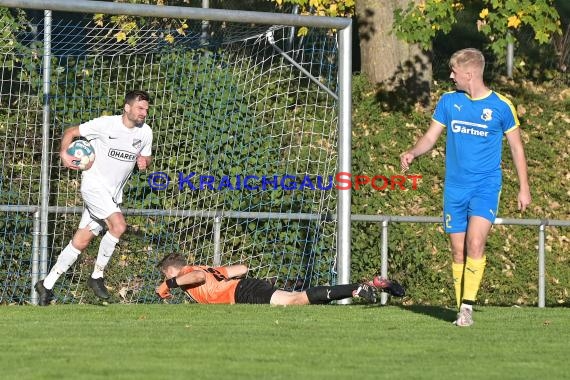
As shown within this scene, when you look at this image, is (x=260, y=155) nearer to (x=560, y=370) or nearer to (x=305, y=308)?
(x=305, y=308)

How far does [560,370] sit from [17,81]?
7.66 metres

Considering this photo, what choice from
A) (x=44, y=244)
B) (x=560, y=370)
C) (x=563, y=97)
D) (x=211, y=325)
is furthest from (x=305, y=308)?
(x=563, y=97)

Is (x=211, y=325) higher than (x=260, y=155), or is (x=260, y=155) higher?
(x=260, y=155)

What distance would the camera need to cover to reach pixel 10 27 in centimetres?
1324

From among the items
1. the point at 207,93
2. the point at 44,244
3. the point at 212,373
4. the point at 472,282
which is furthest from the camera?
the point at 207,93

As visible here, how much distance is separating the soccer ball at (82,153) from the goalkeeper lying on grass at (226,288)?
43.2 inches

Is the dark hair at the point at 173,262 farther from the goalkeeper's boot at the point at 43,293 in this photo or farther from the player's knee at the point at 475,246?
the player's knee at the point at 475,246

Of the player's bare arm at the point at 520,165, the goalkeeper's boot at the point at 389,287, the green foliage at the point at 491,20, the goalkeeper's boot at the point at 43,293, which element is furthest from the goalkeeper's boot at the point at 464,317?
the green foliage at the point at 491,20

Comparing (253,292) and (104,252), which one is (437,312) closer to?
(253,292)

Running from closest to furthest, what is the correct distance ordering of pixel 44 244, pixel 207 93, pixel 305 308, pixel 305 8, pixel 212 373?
1. pixel 212 373
2. pixel 305 308
3. pixel 44 244
4. pixel 207 93
5. pixel 305 8

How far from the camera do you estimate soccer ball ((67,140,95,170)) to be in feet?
36.8

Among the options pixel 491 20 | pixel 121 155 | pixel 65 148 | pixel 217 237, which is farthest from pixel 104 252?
pixel 491 20
